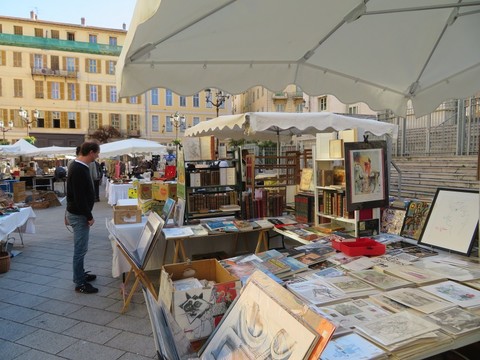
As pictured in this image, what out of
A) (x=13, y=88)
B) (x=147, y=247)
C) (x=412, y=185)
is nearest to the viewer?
(x=147, y=247)

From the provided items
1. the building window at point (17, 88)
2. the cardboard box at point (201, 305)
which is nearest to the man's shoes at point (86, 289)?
the cardboard box at point (201, 305)

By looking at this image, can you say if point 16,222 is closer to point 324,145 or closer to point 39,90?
point 324,145

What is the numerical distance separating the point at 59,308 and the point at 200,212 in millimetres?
2036

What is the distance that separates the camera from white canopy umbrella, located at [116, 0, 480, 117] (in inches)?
80.8

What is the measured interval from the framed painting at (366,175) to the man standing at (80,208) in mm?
3062

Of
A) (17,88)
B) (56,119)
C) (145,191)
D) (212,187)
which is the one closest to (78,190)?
(212,187)

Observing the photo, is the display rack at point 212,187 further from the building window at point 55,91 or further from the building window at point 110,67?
the building window at point 110,67

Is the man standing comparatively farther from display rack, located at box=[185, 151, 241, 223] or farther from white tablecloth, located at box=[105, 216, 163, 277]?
display rack, located at box=[185, 151, 241, 223]

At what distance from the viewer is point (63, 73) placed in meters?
34.5

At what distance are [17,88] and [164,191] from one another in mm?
34908

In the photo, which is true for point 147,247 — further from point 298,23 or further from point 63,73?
point 63,73

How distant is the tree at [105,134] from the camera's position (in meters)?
32.8

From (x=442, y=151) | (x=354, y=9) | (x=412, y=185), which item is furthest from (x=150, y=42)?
(x=442, y=151)

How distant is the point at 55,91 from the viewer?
3394cm
